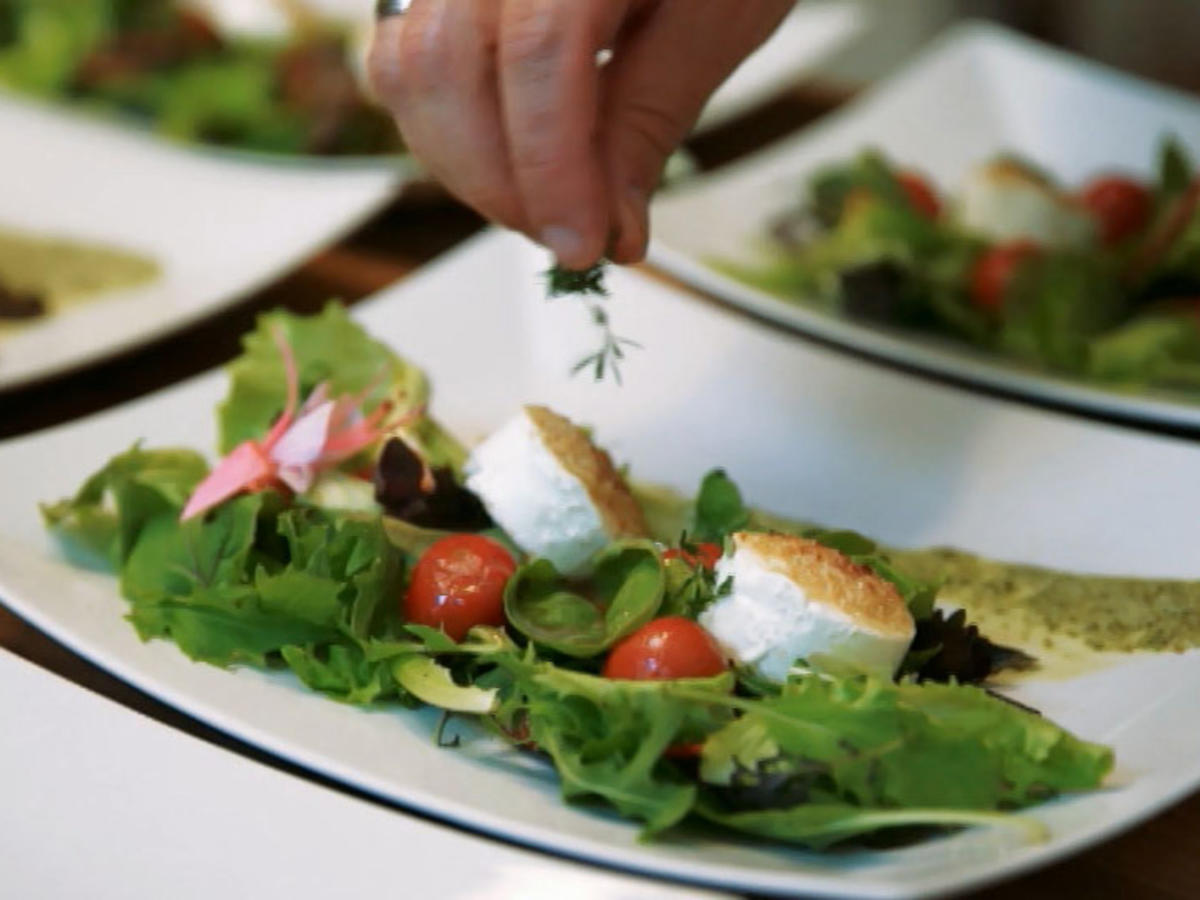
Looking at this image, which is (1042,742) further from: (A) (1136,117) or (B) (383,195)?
(A) (1136,117)

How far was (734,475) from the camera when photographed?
1.98m

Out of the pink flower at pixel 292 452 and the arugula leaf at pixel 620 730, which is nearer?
the arugula leaf at pixel 620 730

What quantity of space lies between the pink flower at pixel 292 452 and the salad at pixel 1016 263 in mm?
902

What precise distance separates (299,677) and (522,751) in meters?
0.22

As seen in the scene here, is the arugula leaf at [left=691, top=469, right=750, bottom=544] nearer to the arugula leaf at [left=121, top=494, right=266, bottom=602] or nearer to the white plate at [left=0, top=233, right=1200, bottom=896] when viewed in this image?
the white plate at [left=0, top=233, right=1200, bottom=896]

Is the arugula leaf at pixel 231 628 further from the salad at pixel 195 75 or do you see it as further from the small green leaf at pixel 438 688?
the salad at pixel 195 75

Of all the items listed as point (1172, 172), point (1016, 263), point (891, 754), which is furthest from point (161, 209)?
point (891, 754)

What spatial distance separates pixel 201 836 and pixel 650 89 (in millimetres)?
783

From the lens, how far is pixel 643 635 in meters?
1.40

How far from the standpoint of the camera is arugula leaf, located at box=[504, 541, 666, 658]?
1.44 meters

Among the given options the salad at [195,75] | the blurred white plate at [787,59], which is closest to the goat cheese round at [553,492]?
the salad at [195,75]

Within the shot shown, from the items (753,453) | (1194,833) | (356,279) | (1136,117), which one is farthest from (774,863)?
(1136,117)

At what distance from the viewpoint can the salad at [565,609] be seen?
1.25 meters

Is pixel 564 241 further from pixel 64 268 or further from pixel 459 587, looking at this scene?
pixel 64 268
